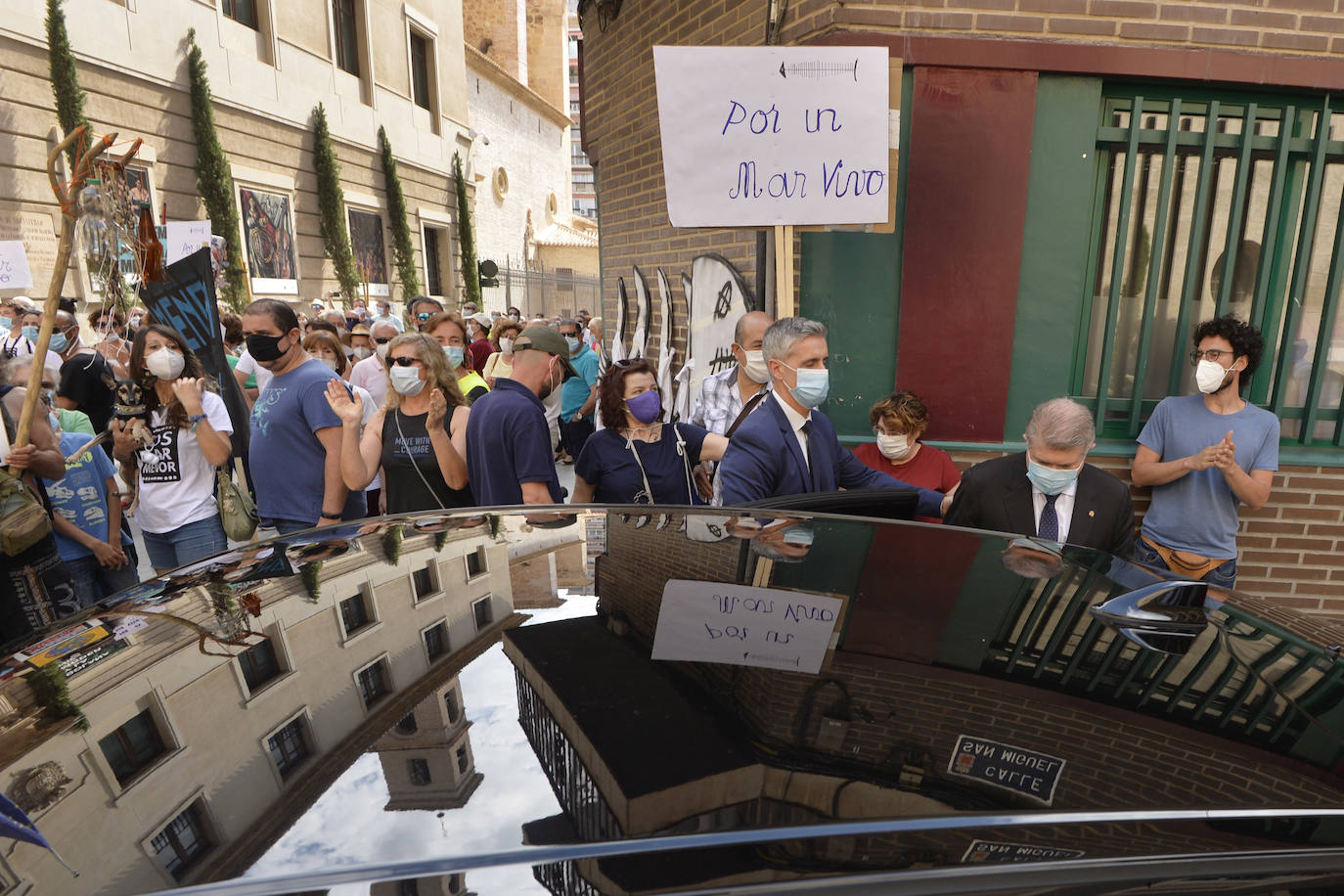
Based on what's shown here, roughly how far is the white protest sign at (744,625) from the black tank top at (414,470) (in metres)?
2.24

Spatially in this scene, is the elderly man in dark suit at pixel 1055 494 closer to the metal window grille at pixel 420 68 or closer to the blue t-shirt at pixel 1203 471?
the blue t-shirt at pixel 1203 471

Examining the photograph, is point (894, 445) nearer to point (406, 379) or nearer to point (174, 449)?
point (406, 379)

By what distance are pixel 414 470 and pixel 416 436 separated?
163 millimetres

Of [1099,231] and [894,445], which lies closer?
[894,445]

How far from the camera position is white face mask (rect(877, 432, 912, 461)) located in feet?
11.2

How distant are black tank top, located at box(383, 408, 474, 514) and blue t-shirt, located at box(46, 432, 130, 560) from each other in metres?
1.42

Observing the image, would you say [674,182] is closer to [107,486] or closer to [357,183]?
[107,486]

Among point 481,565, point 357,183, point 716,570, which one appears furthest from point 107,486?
point 357,183

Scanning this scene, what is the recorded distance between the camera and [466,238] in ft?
78.2

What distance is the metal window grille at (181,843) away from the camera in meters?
0.86

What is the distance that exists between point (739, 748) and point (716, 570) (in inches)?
20.2

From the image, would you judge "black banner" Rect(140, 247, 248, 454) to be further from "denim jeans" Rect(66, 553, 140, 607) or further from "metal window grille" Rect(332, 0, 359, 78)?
"metal window grille" Rect(332, 0, 359, 78)

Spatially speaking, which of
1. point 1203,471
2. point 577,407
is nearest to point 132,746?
point 1203,471

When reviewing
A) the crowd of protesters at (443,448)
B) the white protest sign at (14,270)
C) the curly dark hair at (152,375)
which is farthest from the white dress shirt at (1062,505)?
the white protest sign at (14,270)
